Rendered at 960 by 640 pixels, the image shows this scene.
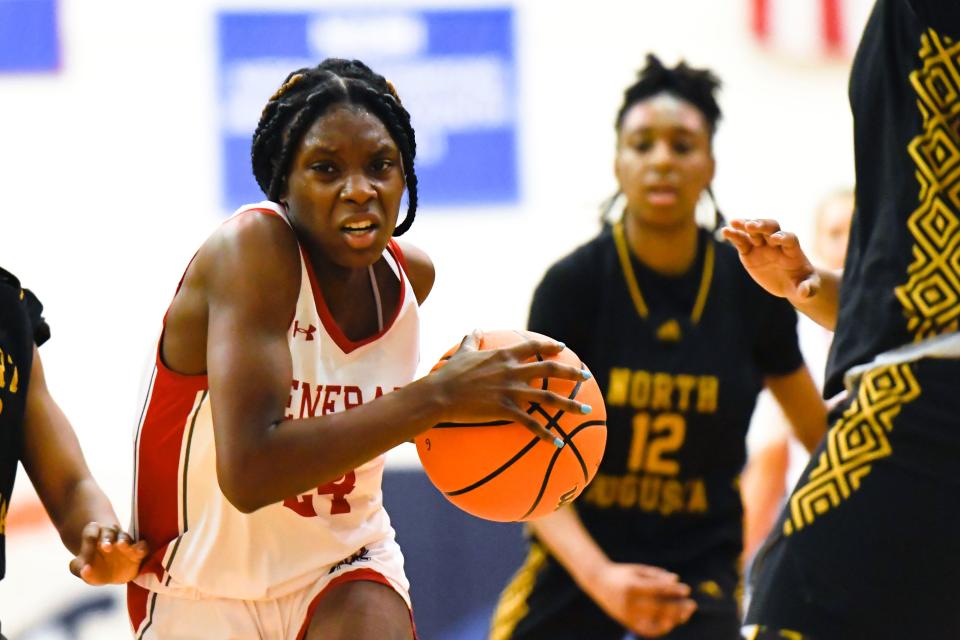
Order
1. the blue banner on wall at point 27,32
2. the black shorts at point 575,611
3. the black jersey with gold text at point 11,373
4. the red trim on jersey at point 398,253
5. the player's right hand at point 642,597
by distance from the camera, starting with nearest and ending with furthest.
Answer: the black jersey with gold text at point 11,373 < the red trim on jersey at point 398,253 < the player's right hand at point 642,597 < the black shorts at point 575,611 < the blue banner on wall at point 27,32

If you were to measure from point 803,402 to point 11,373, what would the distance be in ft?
7.96

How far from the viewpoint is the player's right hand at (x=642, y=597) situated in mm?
3846

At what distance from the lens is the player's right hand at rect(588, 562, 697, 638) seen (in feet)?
12.6

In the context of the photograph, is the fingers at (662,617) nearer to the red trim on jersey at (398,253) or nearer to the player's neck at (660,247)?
the player's neck at (660,247)

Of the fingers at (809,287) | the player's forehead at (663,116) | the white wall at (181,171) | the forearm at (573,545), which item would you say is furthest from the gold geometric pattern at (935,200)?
the white wall at (181,171)

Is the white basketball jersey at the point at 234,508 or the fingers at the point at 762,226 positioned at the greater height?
the fingers at the point at 762,226

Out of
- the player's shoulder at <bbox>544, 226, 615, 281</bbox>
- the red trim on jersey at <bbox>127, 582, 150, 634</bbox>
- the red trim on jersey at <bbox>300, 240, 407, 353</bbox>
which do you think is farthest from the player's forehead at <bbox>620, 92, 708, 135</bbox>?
A: the red trim on jersey at <bbox>127, 582, 150, 634</bbox>

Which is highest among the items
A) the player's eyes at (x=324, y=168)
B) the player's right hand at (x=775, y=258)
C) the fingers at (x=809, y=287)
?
the player's eyes at (x=324, y=168)

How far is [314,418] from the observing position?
2.63 m

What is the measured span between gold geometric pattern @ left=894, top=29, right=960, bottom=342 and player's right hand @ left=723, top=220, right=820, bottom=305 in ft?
1.24

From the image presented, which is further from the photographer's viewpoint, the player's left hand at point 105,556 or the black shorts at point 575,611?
the black shorts at point 575,611

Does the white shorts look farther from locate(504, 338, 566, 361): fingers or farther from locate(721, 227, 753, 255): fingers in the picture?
locate(721, 227, 753, 255): fingers

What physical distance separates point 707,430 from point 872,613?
169 cm

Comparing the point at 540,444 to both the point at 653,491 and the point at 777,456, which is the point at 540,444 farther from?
the point at 777,456
